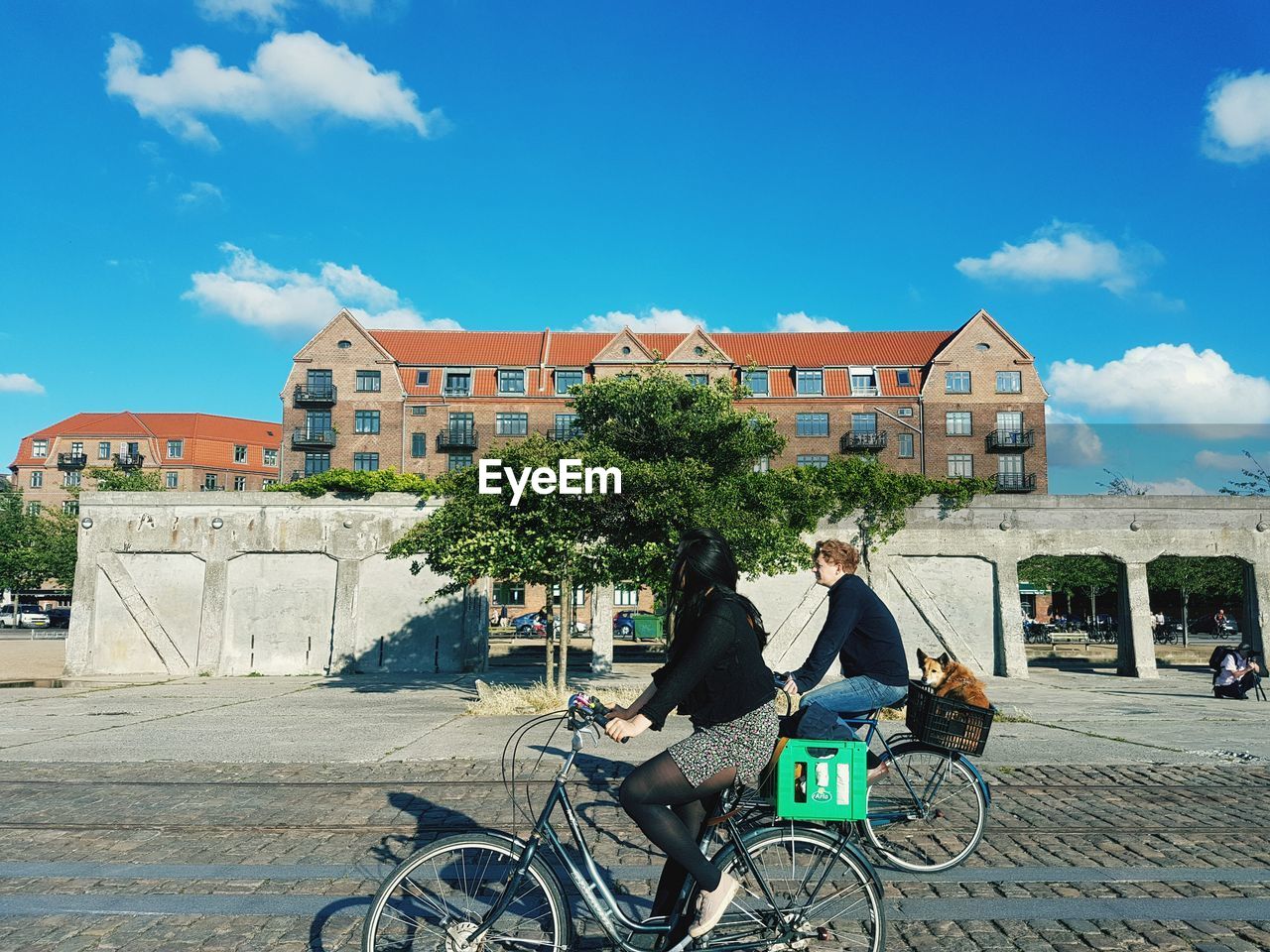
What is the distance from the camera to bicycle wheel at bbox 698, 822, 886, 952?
4.12 meters

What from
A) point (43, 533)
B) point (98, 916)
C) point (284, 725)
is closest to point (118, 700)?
point (284, 725)

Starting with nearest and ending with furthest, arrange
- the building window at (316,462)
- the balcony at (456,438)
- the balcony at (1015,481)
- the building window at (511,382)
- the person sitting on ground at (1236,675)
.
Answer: the person sitting on ground at (1236,675) → the balcony at (1015,481) → the balcony at (456,438) → the building window at (316,462) → the building window at (511,382)

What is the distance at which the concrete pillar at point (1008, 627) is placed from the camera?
2523 centimetres

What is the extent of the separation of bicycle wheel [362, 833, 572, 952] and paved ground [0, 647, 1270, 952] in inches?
47.3

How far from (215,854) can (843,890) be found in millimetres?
4671

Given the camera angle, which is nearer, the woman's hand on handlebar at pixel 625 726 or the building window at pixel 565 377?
the woman's hand on handlebar at pixel 625 726

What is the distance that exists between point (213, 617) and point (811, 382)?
44.9 metres

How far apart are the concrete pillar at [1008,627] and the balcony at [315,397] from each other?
4708 cm

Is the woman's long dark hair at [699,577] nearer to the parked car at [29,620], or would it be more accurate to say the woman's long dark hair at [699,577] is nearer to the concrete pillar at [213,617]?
the concrete pillar at [213,617]

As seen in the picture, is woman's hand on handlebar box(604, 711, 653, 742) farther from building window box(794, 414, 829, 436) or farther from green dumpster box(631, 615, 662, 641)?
building window box(794, 414, 829, 436)

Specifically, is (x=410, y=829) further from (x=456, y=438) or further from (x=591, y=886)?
(x=456, y=438)

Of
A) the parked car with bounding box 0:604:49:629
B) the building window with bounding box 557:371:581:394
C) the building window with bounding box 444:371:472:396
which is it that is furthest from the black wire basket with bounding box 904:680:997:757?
the parked car with bounding box 0:604:49:629

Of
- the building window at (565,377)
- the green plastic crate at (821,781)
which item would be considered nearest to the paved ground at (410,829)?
the green plastic crate at (821,781)

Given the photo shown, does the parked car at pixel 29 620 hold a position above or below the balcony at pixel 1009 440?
below
